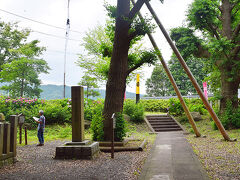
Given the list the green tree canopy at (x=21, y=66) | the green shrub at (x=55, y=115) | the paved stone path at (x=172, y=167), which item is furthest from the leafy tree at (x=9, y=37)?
the paved stone path at (x=172, y=167)

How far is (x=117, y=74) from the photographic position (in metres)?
8.23

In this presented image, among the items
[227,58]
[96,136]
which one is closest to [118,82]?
[96,136]

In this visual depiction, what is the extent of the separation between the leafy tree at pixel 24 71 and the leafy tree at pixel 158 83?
55.2 ft

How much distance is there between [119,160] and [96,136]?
95.6 inches

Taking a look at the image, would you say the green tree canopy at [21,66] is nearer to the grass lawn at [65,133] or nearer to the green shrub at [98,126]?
the grass lawn at [65,133]

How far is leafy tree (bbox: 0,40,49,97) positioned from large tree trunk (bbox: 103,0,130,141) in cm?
1916

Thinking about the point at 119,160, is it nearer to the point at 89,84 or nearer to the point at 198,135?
the point at 198,135

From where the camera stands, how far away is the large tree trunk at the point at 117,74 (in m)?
8.16

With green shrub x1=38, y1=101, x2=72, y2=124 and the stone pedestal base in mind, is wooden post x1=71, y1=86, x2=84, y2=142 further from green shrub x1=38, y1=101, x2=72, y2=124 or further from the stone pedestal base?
green shrub x1=38, y1=101, x2=72, y2=124

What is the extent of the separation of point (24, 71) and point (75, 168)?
2292cm

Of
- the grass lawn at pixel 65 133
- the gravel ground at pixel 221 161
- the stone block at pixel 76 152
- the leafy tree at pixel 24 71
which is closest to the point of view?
the gravel ground at pixel 221 161

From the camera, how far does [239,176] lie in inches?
179

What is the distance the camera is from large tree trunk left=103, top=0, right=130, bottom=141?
8.16 metres

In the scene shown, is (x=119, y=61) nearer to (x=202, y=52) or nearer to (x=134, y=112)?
(x=202, y=52)
